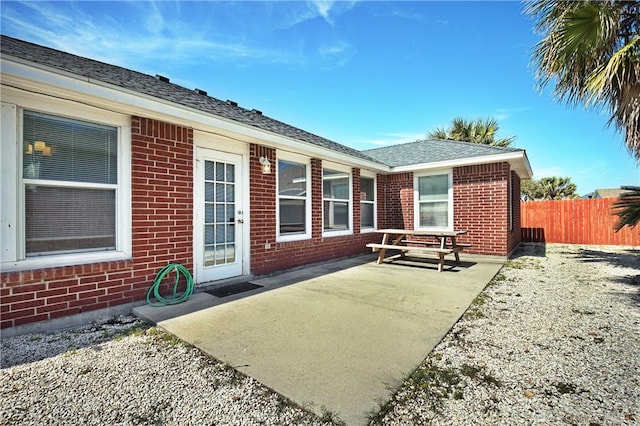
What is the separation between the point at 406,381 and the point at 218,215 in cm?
397

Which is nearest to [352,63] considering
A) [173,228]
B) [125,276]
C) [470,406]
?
[173,228]

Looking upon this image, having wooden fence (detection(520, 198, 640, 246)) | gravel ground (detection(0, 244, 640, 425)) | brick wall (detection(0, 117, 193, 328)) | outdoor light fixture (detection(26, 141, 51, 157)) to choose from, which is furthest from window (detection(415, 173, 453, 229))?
outdoor light fixture (detection(26, 141, 51, 157))

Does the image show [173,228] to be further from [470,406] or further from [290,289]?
[470,406]

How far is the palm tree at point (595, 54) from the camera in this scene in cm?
493

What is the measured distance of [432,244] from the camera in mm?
8289

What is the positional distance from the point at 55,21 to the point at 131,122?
2611 mm

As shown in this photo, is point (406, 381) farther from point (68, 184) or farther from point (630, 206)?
point (630, 206)

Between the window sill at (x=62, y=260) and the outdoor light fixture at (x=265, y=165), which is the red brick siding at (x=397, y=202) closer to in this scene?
the outdoor light fixture at (x=265, y=165)

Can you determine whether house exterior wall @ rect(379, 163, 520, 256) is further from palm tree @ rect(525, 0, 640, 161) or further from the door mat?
the door mat

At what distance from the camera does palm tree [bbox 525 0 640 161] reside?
493 centimetres

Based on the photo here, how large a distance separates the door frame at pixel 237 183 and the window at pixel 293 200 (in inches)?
36.8

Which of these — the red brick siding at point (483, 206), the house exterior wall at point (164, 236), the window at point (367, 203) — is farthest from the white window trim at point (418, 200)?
the window at point (367, 203)

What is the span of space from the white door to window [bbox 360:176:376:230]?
4465 millimetres

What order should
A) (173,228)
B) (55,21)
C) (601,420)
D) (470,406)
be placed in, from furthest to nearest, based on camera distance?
(55,21) → (173,228) → (470,406) → (601,420)
